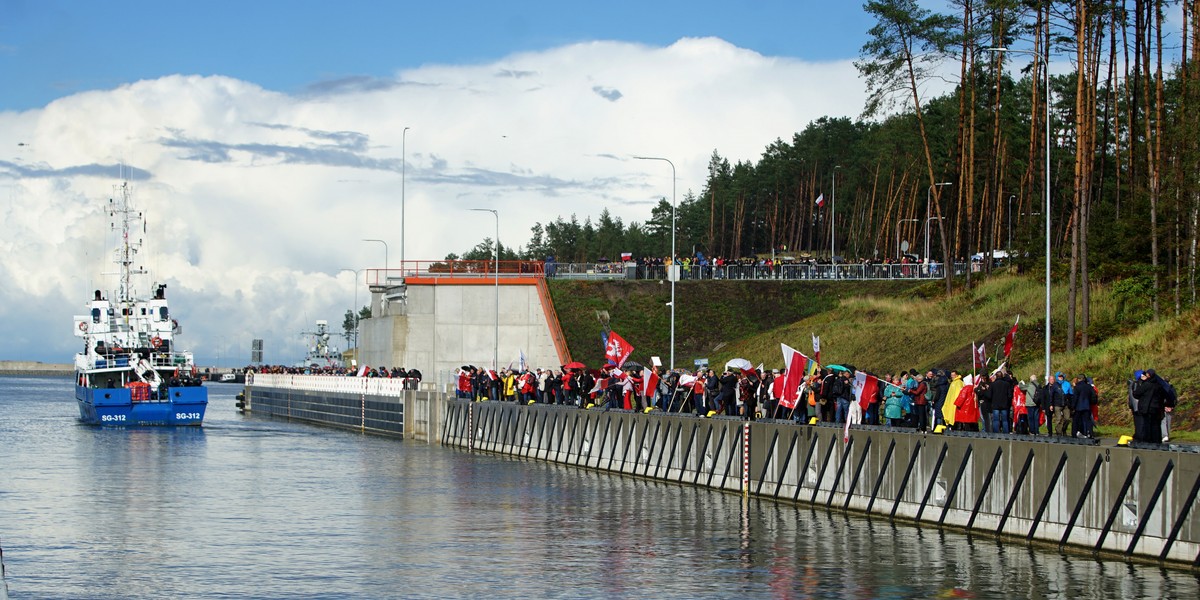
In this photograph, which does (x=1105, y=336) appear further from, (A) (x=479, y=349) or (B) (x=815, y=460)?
(A) (x=479, y=349)

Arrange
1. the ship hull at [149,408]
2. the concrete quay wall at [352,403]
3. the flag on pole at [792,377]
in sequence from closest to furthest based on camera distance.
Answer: the flag on pole at [792,377], the concrete quay wall at [352,403], the ship hull at [149,408]

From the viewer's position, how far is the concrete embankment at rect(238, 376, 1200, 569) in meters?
23.1

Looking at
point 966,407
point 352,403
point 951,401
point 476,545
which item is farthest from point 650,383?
point 352,403

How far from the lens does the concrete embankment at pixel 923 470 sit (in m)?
23.1

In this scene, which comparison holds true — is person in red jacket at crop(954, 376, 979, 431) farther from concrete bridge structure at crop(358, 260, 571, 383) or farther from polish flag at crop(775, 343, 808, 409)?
concrete bridge structure at crop(358, 260, 571, 383)

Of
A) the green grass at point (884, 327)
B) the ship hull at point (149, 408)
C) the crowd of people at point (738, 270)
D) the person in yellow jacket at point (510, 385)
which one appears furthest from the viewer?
the crowd of people at point (738, 270)

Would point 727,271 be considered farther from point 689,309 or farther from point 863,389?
point 863,389

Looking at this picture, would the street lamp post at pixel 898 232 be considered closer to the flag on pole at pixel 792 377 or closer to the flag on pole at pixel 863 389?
Result: the flag on pole at pixel 792 377

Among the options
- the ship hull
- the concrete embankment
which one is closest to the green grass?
the concrete embankment

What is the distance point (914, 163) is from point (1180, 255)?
221 feet

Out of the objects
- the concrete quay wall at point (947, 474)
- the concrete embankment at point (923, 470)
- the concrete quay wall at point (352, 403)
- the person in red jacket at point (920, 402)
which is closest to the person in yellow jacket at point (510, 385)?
the concrete embankment at point (923, 470)

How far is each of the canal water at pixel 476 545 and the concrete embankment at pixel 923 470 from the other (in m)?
0.51

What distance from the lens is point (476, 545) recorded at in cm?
2805

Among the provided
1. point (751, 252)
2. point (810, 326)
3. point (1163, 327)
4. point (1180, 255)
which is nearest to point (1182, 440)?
point (1163, 327)
